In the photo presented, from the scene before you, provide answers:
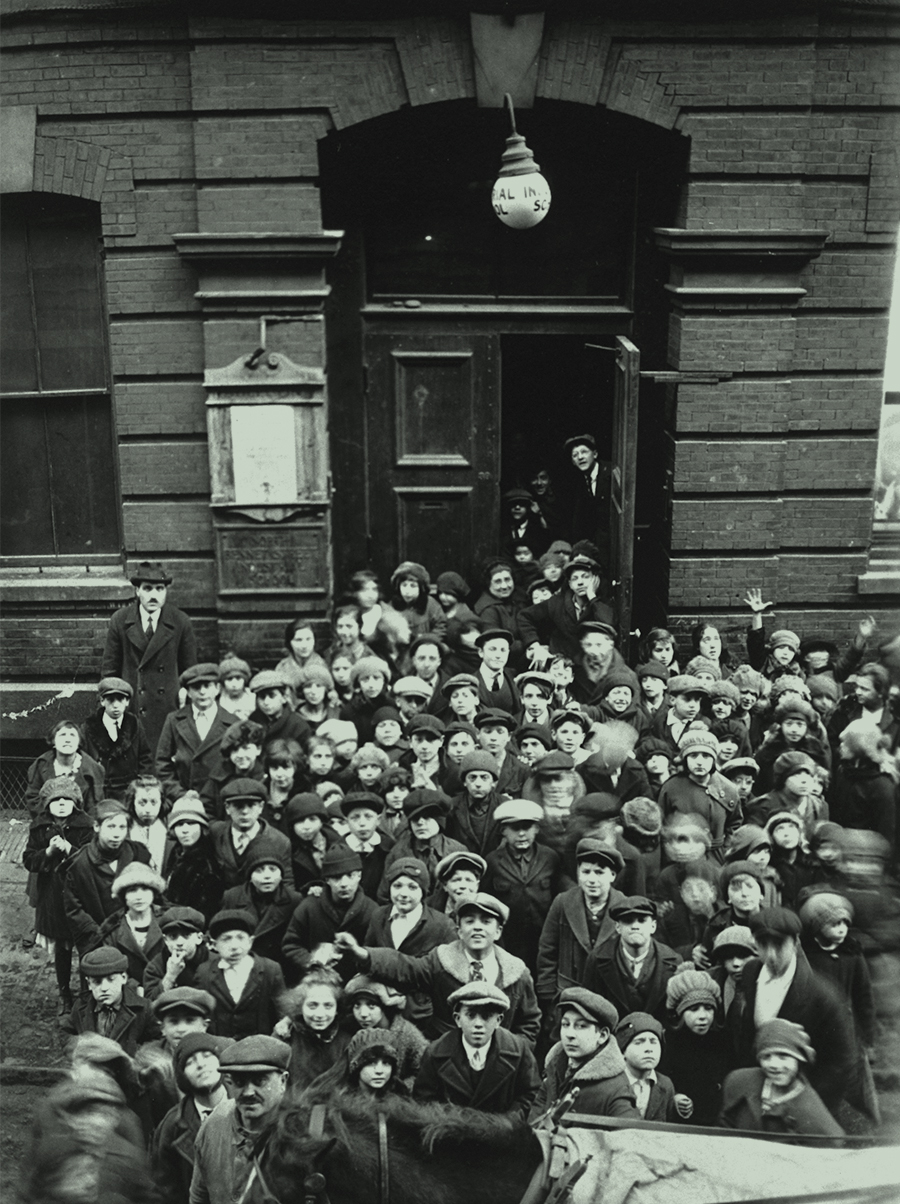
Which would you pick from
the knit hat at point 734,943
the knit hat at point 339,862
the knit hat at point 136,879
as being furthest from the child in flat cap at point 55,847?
the knit hat at point 734,943

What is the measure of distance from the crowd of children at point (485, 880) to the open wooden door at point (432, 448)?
160 cm

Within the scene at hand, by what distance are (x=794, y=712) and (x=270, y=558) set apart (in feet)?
12.8

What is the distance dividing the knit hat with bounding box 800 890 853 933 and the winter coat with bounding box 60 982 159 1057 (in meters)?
2.71

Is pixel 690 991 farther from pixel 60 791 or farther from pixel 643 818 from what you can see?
pixel 60 791

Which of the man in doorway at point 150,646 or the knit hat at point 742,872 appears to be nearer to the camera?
the knit hat at point 742,872

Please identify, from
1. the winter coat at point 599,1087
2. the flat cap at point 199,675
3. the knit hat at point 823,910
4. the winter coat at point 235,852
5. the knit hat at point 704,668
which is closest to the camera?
the winter coat at point 599,1087

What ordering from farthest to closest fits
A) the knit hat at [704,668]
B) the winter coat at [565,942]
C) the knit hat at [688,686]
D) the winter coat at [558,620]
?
the winter coat at [558,620]
the knit hat at [704,668]
the knit hat at [688,686]
the winter coat at [565,942]

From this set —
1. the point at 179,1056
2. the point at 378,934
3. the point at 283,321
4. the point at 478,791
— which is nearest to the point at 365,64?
the point at 283,321

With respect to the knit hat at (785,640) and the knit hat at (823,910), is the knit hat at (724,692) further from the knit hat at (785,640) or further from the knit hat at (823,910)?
the knit hat at (823,910)

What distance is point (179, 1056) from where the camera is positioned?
4836 mm

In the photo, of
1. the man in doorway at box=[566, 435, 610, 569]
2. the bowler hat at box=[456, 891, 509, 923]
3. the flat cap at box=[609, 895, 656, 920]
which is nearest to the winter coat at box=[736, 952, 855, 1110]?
the flat cap at box=[609, 895, 656, 920]

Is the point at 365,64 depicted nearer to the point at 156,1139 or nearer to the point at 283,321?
the point at 283,321

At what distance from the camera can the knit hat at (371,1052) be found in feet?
14.9

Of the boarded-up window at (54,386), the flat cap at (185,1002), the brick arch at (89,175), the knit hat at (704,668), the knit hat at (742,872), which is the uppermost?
the brick arch at (89,175)
